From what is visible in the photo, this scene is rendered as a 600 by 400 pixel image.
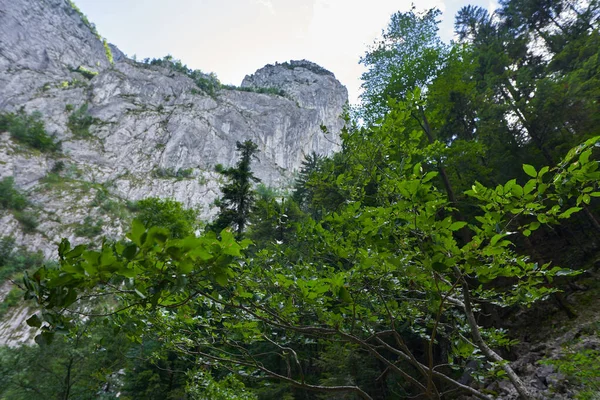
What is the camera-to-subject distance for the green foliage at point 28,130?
162 feet

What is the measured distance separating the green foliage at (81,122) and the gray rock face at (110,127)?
32cm

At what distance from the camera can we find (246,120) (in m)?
71.1

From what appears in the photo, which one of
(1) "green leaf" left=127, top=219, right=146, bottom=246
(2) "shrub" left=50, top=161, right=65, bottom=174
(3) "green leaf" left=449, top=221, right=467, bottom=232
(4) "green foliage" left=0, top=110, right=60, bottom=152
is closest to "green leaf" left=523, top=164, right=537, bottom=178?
(3) "green leaf" left=449, top=221, right=467, bottom=232

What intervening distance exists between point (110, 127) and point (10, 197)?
24.4 meters

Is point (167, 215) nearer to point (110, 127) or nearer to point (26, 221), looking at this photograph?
point (26, 221)

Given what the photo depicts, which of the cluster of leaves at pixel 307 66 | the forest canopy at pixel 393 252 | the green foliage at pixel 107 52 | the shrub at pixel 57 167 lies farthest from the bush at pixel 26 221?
the cluster of leaves at pixel 307 66

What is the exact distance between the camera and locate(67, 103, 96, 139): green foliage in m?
57.2

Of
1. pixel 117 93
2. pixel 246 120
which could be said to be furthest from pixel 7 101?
pixel 246 120

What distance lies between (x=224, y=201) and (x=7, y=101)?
69.1 metres

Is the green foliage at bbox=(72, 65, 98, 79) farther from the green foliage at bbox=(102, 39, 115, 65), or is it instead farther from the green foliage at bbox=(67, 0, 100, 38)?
the green foliage at bbox=(67, 0, 100, 38)

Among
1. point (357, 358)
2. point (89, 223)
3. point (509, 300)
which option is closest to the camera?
point (509, 300)

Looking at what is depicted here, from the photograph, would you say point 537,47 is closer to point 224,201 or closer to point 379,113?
point 379,113

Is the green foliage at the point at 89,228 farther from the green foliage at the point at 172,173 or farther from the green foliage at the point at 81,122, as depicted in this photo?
the green foliage at the point at 81,122

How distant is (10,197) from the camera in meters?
40.9
